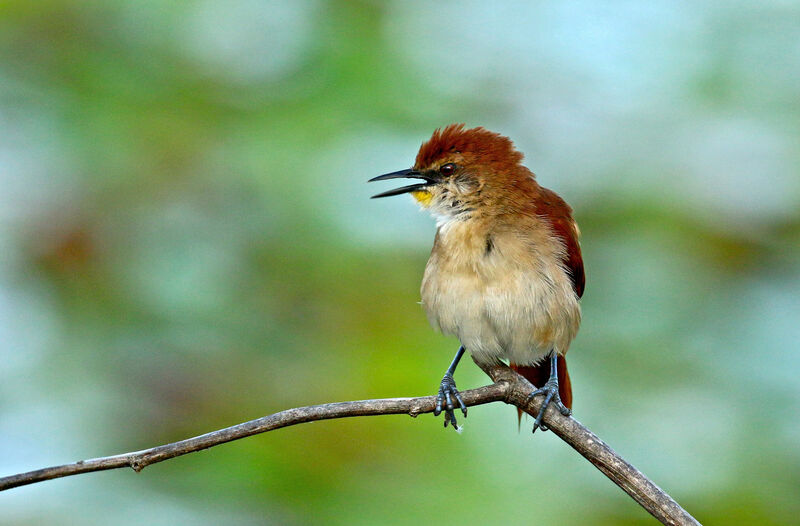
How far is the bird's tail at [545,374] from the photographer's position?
3221 mm

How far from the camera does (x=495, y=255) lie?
304 centimetres

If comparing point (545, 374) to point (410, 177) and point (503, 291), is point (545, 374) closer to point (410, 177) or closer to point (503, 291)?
point (503, 291)

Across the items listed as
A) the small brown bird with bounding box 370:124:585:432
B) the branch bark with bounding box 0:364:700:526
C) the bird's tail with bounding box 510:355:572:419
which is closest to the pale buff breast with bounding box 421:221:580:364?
the small brown bird with bounding box 370:124:585:432

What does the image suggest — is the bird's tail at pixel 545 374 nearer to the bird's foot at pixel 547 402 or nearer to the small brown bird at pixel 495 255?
the small brown bird at pixel 495 255

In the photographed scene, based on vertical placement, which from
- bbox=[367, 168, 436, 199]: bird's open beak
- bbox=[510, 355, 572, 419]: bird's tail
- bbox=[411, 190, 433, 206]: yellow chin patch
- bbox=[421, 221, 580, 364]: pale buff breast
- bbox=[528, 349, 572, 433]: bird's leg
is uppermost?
bbox=[367, 168, 436, 199]: bird's open beak

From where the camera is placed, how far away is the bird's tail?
3.22 meters

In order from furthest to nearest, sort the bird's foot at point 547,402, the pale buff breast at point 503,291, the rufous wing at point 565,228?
the rufous wing at point 565,228, the pale buff breast at point 503,291, the bird's foot at point 547,402

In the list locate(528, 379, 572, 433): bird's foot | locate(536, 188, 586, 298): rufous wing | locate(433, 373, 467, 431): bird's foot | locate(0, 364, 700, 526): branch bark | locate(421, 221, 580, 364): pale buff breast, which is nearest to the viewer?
locate(0, 364, 700, 526): branch bark

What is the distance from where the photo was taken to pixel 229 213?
14.6ft

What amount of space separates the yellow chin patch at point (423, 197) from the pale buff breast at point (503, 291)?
165mm

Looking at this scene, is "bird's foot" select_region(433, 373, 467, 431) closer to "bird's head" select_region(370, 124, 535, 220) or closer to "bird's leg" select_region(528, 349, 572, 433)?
"bird's leg" select_region(528, 349, 572, 433)

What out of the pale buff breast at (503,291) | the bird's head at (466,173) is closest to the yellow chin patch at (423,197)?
the bird's head at (466,173)

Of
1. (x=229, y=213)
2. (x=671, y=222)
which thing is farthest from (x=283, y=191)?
(x=671, y=222)

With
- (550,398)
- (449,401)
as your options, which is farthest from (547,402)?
(449,401)
